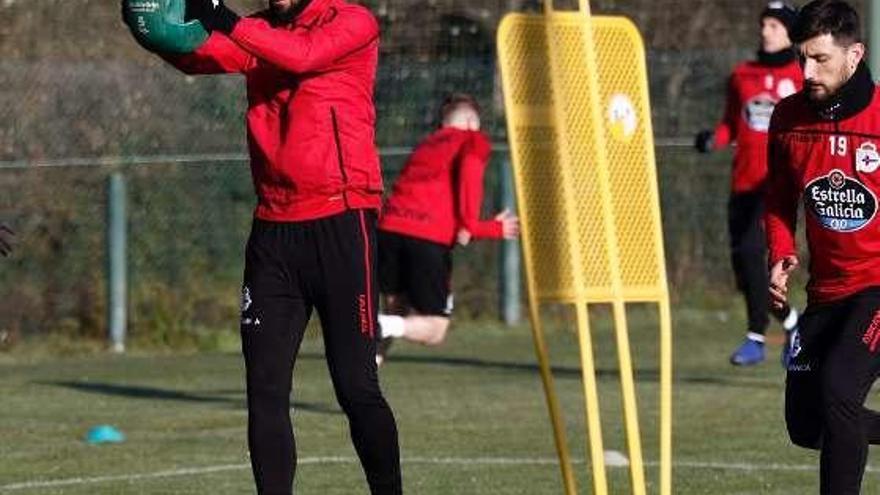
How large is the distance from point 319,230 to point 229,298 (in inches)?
428

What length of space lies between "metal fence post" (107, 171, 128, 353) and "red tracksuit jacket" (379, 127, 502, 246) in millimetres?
3976

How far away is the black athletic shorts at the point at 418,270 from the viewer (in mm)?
14891

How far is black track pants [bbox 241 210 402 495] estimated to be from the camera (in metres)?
8.59

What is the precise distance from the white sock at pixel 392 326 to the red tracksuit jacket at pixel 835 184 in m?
5.60

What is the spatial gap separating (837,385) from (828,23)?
125 centimetres

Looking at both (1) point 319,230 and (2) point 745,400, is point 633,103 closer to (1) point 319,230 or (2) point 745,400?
(1) point 319,230

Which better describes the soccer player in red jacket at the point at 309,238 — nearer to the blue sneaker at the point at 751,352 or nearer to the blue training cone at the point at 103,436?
the blue training cone at the point at 103,436

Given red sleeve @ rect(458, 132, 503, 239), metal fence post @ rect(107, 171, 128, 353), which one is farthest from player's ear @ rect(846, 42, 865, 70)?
metal fence post @ rect(107, 171, 128, 353)

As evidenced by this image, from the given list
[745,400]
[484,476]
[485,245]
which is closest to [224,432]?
[484,476]

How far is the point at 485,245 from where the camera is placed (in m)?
20.9

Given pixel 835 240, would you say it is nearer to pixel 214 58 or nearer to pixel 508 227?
pixel 214 58

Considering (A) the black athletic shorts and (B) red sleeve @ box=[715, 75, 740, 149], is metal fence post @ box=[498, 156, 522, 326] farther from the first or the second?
(A) the black athletic shorts

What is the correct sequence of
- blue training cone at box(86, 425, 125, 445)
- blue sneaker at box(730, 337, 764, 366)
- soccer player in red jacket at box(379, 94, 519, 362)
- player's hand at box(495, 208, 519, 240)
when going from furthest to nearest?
1. blue sneaker at box(730, 337, 764, 366)
2. soccer player in red jacket at box(379, 94, 519, 362)
3. player's hand at box(495, 208, 519, 240)
4. blue training cone at box(86, 425, 125, 445)

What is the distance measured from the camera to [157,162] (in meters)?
19.1
